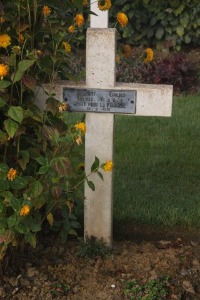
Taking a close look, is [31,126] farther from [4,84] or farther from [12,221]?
[12,221]

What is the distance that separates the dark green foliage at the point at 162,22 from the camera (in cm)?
845

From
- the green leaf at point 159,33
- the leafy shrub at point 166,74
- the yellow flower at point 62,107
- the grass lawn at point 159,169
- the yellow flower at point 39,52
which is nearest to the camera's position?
the yellow flower at point 39,52

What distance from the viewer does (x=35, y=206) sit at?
3064 millimetres

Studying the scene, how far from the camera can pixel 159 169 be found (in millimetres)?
4895

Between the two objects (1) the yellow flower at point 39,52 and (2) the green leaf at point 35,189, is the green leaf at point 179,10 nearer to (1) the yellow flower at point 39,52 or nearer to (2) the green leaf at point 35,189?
(1) the yellow flower at point 39,52

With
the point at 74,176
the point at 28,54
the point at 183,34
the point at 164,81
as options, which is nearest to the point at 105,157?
the point at 74,176

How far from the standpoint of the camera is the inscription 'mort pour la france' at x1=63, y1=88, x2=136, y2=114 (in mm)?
3281

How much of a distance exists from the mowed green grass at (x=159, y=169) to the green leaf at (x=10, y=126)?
1224 millimetres

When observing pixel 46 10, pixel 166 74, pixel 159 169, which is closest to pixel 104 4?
pixel 46 10

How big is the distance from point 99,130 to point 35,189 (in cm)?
51

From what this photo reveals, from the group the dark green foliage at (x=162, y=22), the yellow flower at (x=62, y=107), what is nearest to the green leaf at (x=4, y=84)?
the yellow flower at (x=62, y=107)

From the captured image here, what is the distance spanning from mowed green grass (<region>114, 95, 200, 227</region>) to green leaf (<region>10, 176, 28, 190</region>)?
109cm

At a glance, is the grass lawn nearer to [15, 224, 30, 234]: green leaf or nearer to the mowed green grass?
the mowed green grass

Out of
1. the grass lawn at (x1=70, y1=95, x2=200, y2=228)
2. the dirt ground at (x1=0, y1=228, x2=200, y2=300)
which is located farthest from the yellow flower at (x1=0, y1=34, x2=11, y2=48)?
the grass lawn at (x1=70, y1=95, x2=200, y2=228)
